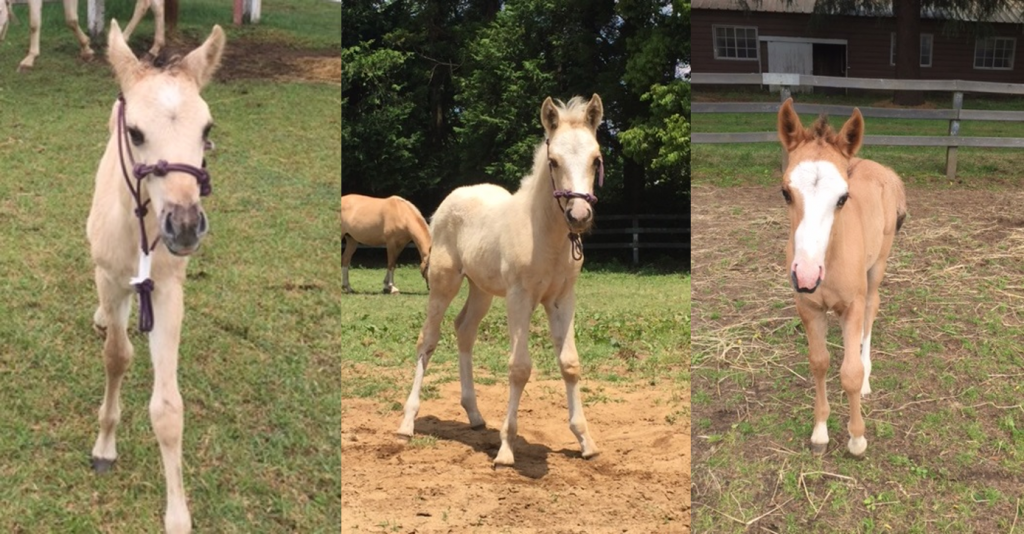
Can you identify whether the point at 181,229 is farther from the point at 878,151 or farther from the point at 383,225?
the point at 383,225

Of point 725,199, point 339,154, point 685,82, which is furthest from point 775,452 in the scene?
point 339,154

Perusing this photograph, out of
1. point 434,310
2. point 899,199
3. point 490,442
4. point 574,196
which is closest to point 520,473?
point 490,442

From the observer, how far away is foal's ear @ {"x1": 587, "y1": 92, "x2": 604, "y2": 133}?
10.2 ft

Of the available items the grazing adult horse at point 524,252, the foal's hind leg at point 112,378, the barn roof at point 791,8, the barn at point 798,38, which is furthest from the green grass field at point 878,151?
the foal's hind leg at point 112,378

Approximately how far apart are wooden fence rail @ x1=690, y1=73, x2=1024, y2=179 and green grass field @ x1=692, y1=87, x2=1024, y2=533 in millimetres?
47

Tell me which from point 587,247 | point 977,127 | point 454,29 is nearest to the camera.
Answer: point 977,127

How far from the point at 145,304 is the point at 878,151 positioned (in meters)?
2.54

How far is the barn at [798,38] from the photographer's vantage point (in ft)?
10.3

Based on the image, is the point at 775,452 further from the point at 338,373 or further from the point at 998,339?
the point at 338,373

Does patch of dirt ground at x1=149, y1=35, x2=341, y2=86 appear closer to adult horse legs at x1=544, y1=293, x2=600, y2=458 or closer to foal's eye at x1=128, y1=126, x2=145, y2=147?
adult horse legs at x1=544, y1=293, x2=600, y2=458

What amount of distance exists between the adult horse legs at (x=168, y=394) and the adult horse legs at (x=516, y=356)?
1285mm

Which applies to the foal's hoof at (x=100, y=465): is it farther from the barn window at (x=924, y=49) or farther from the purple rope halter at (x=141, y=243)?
the barn window at (x=924, y=49)

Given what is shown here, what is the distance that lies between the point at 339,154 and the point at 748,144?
1.83 m

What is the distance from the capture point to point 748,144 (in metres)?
3.15
